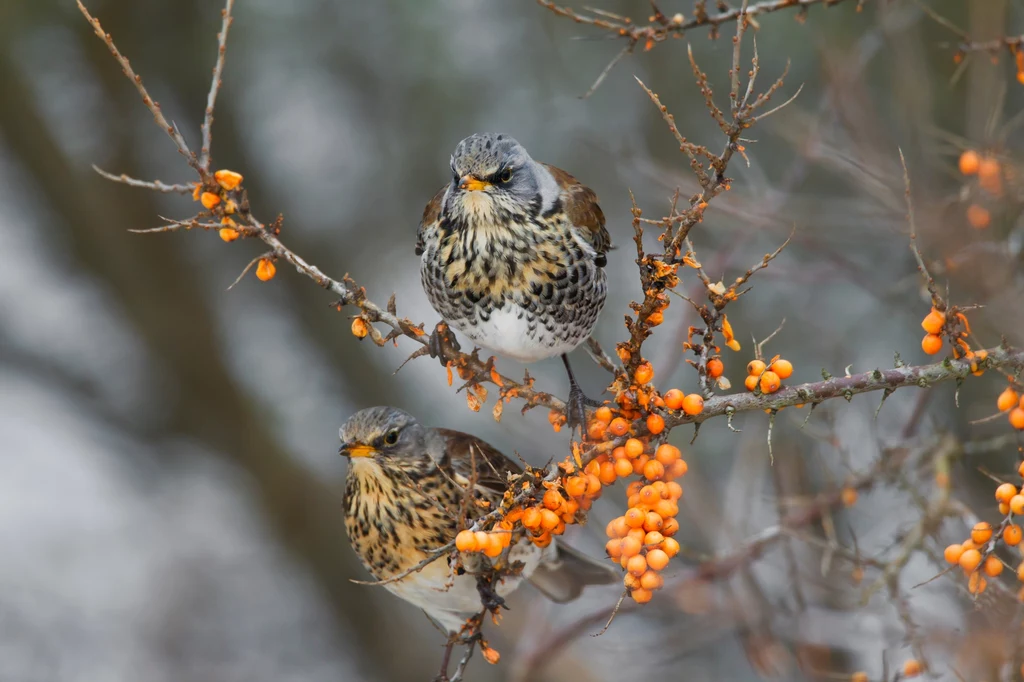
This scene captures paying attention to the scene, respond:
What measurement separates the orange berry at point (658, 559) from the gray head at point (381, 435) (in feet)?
4.61

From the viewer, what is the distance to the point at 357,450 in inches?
134

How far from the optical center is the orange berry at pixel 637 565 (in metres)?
2.28

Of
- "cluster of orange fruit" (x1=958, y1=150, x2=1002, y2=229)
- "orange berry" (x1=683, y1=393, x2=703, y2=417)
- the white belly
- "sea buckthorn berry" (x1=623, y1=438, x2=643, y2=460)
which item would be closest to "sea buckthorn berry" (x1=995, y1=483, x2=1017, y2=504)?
"orange berry" (x1=683, y1=393, x2=703, y2=417)

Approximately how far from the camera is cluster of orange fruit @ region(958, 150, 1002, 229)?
2988 millimetres

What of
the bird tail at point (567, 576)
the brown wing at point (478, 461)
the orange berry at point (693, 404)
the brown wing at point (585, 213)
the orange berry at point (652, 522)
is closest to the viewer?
the orange berry at point (652, 522)

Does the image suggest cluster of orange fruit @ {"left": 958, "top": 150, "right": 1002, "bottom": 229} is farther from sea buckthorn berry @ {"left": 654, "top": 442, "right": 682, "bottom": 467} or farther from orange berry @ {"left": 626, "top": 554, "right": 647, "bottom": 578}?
orange berry @ {"left": 626, "top": 554, "right": 647, "bottom": 578}

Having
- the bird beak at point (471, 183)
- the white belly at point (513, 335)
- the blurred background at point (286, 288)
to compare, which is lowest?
the white belly at point (513, 335)

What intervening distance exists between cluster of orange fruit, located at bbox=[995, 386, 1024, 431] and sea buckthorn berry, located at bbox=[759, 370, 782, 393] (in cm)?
50

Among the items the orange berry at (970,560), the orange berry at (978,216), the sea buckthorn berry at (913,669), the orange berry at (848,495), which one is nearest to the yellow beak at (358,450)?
the orange berry at (848,495)

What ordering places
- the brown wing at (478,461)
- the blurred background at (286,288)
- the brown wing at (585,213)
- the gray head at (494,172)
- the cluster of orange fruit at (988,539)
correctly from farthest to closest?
1. the blurred background at (286,288)
2. the brown wing at (478,461)
3. the brown wing at (585,213)
4. the gray head at (494,172)
5. the cluster of orange fruit at (988,539)

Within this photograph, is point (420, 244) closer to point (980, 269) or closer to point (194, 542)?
point (980, 269)

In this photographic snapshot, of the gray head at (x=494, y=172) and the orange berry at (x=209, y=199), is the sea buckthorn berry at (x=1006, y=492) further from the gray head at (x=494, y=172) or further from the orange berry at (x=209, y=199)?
the orange berry at (x=209, y=199)

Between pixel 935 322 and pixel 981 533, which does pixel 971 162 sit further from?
pixel 981 533

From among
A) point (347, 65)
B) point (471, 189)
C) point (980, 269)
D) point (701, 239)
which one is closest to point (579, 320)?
point (471, 189)
